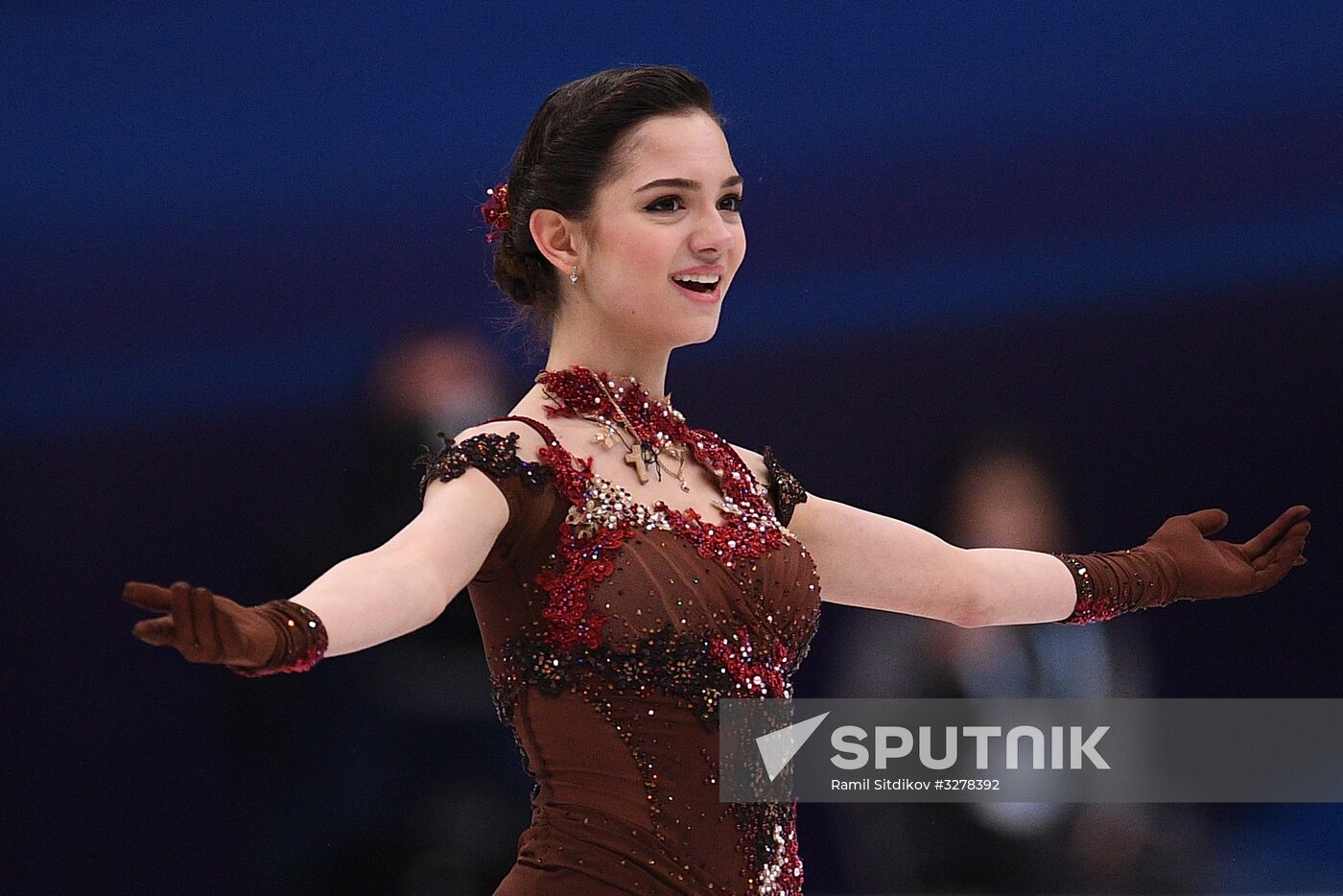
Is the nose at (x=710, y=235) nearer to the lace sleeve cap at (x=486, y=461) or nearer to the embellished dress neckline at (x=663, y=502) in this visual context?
the embellished dress neckline at (x=663, y=502)

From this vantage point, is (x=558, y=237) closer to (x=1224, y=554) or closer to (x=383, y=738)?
(x=1224, y=554)

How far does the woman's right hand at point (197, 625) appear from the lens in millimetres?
1391

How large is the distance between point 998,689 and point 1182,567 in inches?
33.1

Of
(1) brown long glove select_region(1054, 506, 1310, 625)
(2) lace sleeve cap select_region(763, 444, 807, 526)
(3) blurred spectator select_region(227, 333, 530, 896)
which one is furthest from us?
(3) blurred spectator select_region(227, 333, 530, 896)

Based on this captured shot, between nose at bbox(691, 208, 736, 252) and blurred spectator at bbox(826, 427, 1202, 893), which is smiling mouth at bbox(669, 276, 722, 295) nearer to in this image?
nose at bbox(691, 208, 736, 252)

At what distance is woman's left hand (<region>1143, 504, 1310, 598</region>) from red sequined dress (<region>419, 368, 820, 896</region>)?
761 millimetres

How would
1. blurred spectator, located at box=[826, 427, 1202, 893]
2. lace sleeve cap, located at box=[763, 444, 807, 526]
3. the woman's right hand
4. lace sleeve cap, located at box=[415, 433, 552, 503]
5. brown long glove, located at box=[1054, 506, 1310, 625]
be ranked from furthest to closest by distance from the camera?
blurred spectator, located at box=[826, 427, 1202, 893], brown long glove, located at box=[1054, 506, 1310, 625], lace sleeve cap, located at box=[763, 444, 807, 526], lace sleeve cap, located at box=[415, 433, 552, 503], the woman's right hand

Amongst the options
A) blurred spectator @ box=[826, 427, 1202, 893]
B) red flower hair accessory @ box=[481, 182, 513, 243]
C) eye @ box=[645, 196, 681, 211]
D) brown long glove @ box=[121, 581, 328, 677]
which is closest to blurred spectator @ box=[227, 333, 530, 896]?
blurred spectator @ box=[826, 427, 1202, 893]

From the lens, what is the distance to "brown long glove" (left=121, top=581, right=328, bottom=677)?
139cm

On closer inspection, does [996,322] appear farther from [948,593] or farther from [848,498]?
[948,593]

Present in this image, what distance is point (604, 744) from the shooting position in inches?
74.2

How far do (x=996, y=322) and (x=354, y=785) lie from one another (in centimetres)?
148

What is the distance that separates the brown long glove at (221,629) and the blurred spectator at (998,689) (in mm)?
1799

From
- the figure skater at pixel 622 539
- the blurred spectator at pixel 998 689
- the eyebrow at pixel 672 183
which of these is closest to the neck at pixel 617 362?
the figure skater at pixel 622 539
